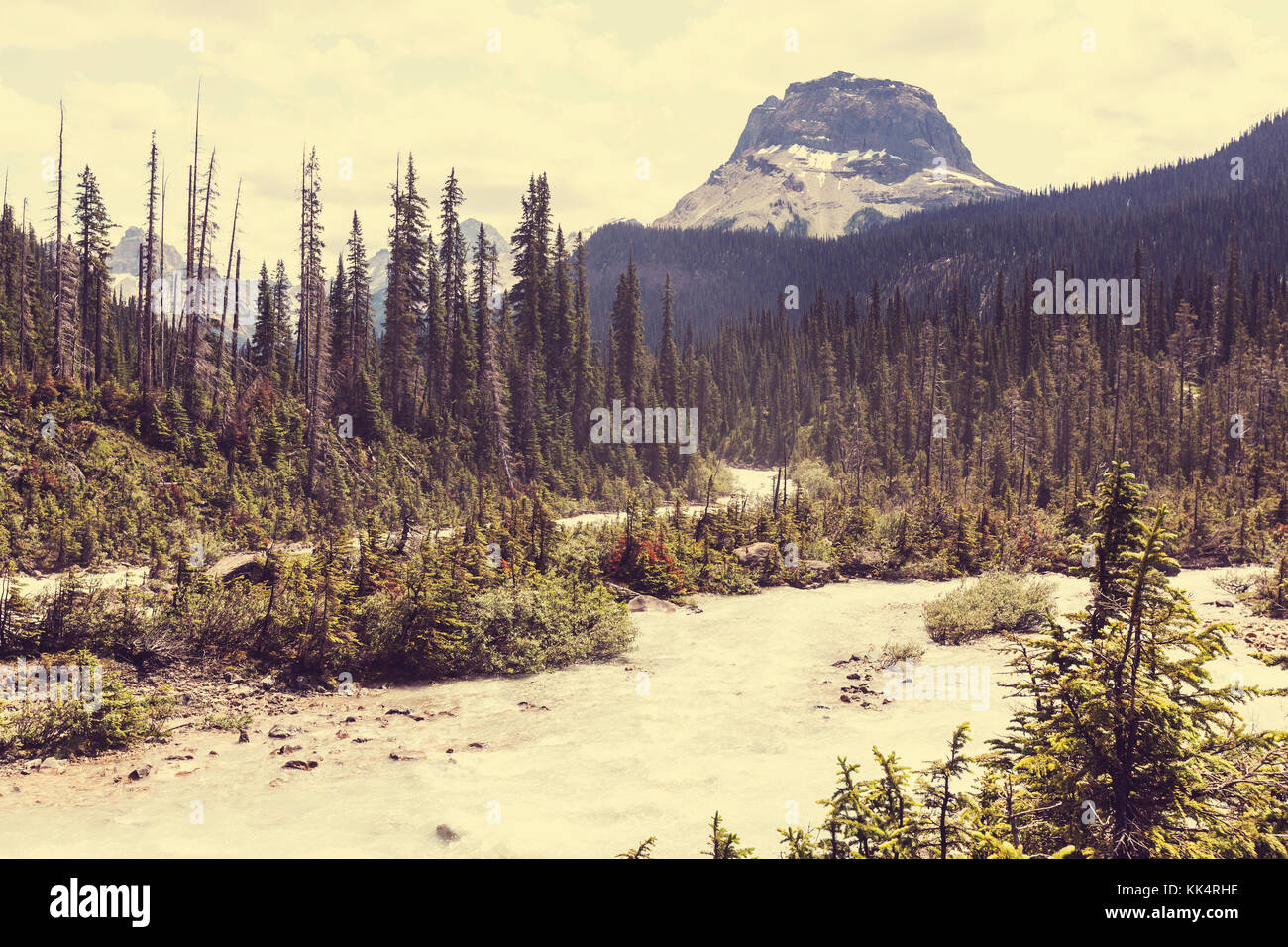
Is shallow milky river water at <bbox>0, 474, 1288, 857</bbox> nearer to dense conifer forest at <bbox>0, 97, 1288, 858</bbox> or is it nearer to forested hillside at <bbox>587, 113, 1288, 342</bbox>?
dense conifer forest at <bbox>0, 97, 1288, 858</bbox>

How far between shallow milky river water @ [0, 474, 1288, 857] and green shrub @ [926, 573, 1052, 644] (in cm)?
119

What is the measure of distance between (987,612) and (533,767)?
13.6 metres

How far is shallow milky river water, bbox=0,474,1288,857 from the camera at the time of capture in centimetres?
927

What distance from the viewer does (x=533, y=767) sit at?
11797 millimetres

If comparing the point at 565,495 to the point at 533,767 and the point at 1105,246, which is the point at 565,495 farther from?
the point at 1105,246

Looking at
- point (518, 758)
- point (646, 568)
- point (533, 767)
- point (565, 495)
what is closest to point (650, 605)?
point (646, 568)

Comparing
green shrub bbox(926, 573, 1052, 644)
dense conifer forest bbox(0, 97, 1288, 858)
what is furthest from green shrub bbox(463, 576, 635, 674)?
green shrub bbox(926, 573, 1052, 644)

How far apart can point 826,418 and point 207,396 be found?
2511 inches

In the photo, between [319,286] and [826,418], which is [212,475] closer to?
[319,286]

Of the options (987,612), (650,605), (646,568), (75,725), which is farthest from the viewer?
(646,568)

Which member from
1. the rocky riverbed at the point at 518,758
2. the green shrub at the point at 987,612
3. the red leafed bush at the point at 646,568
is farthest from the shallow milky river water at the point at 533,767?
the red leafed bush at the point at 646,568

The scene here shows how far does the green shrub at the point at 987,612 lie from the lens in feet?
64.4

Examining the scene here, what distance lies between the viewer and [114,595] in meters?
16.6

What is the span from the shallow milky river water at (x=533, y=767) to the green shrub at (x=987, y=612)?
3.92ft
